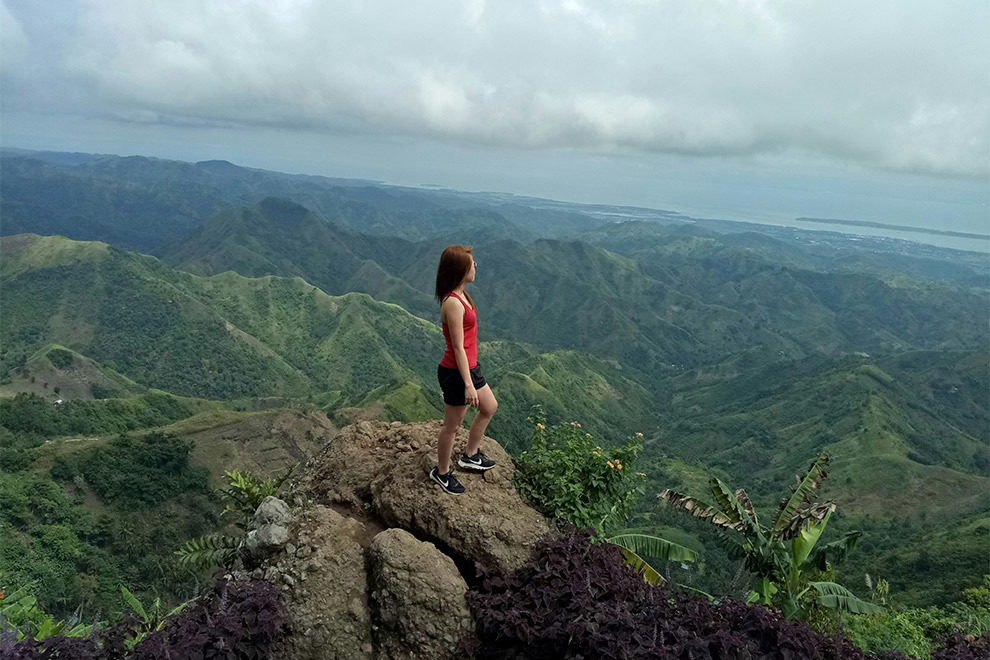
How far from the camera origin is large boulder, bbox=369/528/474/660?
589cm

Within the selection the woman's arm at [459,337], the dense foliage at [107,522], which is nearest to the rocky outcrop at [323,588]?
the woman's arm at [459,337]

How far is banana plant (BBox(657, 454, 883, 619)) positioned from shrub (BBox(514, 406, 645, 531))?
2740mm

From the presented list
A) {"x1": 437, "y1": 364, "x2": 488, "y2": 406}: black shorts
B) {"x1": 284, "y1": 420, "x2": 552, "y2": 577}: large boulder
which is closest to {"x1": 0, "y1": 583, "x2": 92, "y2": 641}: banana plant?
{"x1": 284, "y1": 420, "x2": 552, "y2": 577}: large boulder

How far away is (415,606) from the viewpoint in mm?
6039

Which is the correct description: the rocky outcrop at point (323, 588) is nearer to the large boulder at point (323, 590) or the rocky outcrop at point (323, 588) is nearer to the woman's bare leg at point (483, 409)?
the large boulder at point (323, 590)

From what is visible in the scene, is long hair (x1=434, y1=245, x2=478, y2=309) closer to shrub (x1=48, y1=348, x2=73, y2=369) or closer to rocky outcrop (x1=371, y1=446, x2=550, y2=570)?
rocky outcrop (x1=371, y1=446, x2=550, y2=570)

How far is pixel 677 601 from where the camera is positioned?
611cm

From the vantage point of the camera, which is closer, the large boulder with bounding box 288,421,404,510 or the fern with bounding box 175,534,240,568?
the fern with bounding box 175,534,240,568

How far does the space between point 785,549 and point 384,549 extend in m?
7.51

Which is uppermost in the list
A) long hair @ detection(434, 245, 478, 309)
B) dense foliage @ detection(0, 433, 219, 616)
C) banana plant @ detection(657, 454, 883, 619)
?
long hair @ detection(434, 245, 478, 309)

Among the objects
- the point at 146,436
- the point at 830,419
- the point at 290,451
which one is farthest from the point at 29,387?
the point at 830,419

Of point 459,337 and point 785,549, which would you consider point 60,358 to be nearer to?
point 459,337

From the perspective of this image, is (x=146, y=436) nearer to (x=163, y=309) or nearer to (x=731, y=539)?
(x=731, y=539)

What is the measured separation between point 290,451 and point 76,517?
22554mm
